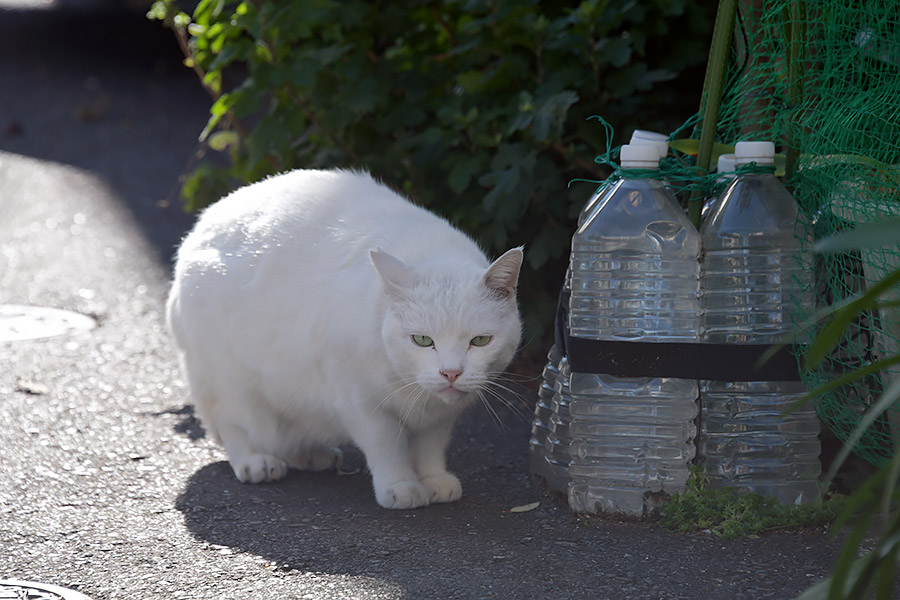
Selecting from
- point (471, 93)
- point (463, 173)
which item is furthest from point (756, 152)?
point (471, 93)

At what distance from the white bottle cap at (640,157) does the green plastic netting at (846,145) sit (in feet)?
1.33

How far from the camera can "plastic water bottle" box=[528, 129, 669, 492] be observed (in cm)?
295

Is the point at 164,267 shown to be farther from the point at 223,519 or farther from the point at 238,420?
the point at 223,519

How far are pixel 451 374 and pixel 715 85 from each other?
3.54ft

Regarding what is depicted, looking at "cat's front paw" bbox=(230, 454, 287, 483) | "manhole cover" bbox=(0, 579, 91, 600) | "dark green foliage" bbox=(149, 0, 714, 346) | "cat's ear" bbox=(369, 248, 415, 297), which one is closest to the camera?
"manhole cover" bbox=(0, 579, 91, 600)

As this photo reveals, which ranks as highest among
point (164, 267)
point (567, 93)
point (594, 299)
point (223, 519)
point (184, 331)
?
point (567, 93)

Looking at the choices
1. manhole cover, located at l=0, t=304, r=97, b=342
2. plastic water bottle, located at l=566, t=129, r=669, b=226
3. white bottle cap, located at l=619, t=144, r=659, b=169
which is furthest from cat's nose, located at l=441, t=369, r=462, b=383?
manhole cover, located at l=0, t=304, r=97, b=342

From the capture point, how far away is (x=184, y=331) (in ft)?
11.2

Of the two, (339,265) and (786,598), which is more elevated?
(339,265)

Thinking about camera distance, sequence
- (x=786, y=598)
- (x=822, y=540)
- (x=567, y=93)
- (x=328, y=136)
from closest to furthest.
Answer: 1. (x=786, y=598)
2. (x=822, y=540)
3. (x=567, y=93)
4. (x=328, y=136)

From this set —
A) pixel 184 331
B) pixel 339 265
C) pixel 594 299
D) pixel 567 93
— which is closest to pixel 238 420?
pixel 184 331

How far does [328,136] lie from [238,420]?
1648 mm

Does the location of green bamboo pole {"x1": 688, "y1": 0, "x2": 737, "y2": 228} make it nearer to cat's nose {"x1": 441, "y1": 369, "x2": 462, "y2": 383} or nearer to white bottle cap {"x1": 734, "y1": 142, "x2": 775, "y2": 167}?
white bottle cap {"x1": 734, "y1": 142, "x2": 775, "y2": 167}

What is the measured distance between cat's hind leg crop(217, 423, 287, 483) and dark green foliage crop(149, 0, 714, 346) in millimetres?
1226
